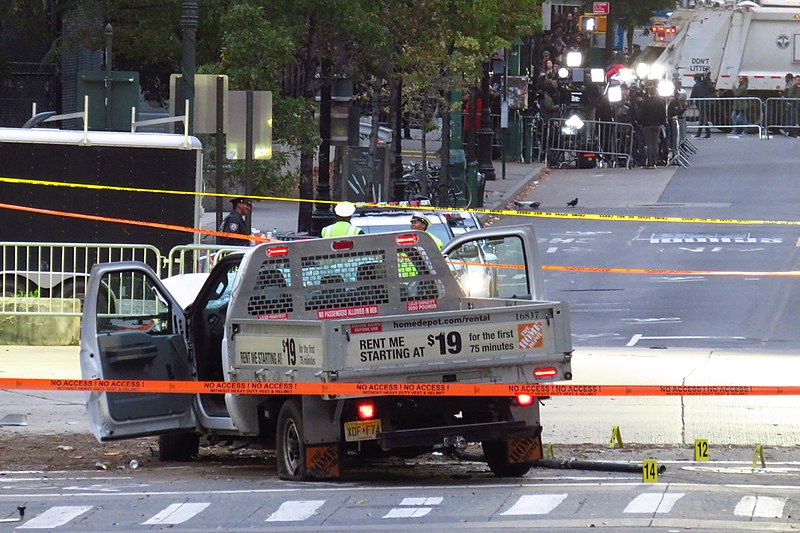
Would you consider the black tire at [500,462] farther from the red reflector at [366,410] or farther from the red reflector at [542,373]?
the red reflector at [366,410]

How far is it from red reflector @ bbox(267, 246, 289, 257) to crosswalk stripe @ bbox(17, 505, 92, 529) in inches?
85.2

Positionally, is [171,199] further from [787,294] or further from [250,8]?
[787,294]

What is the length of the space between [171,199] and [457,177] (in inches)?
599

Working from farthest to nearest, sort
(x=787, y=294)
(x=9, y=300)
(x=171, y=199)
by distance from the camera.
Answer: (x=787, y=294) → (x=171, y=199) → (x=9, y=300)

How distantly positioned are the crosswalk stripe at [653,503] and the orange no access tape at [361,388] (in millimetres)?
832

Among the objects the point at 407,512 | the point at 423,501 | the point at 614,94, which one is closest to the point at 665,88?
the point at 614,94

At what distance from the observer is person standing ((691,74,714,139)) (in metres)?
49.6

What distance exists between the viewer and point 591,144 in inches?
1684

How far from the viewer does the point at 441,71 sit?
106ft

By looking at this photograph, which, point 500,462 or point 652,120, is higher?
point 652,120

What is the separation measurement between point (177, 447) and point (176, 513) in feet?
9.72

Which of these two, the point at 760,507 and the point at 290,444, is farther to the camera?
the point at 290,444

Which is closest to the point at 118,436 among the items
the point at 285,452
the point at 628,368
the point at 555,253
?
the point at 285,452

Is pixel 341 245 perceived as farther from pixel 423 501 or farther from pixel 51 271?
pixel 51 271
